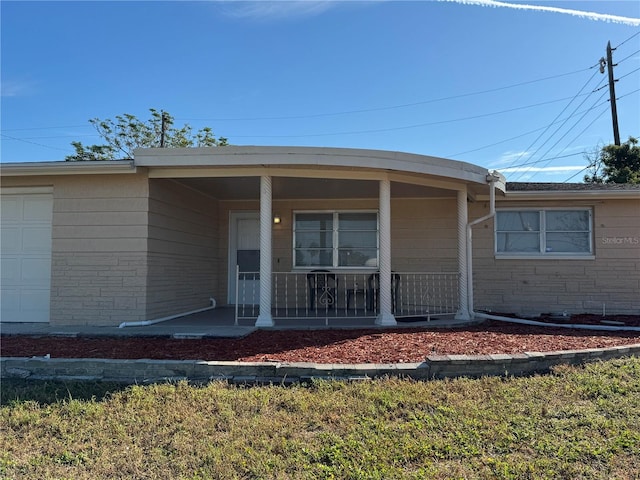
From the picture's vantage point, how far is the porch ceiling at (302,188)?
25.8ft

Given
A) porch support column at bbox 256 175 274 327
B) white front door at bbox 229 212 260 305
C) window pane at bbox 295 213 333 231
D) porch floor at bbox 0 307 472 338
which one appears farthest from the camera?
white front door at bbox 229 212 260 305

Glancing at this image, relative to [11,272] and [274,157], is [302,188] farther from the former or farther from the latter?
[11,272]

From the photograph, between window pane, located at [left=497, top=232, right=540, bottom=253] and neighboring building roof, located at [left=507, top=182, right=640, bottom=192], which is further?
window pane, located at [left=497, top=232, right=540, bottom=253]

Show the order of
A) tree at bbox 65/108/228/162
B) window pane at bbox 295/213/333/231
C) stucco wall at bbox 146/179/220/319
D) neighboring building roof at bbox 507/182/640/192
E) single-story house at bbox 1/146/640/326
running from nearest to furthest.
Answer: single-story house at bbox 1/146/640/326
stucco wall at bbox 146/179/220/319
neighboring building roof at bbox 507/182/640/192
window pane at bbox 295/213/333/231
tree at bbox 65/108/228/162

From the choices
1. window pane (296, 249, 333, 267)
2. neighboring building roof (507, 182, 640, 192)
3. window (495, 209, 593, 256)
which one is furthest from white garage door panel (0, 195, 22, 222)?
neighboring building roof (507, 182, 640, 192)

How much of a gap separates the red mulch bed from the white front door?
12.8 feet

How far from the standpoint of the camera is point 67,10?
8.06 meters

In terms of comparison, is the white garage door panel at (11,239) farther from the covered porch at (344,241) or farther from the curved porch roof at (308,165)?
the curved porch roof at (308,165)

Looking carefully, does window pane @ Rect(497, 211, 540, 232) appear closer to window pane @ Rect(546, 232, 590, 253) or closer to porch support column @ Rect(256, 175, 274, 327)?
window pane @ Rect(546, 232, 590, 253)

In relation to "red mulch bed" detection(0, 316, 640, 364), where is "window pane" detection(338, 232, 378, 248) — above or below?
above

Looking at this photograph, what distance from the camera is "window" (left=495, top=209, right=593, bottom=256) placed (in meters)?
9.40

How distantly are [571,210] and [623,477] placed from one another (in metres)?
8.19

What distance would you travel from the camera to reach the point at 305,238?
10.0m

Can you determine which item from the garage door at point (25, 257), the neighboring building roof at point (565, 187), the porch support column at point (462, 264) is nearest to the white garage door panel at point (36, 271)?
the garage door at point (25, 257)
